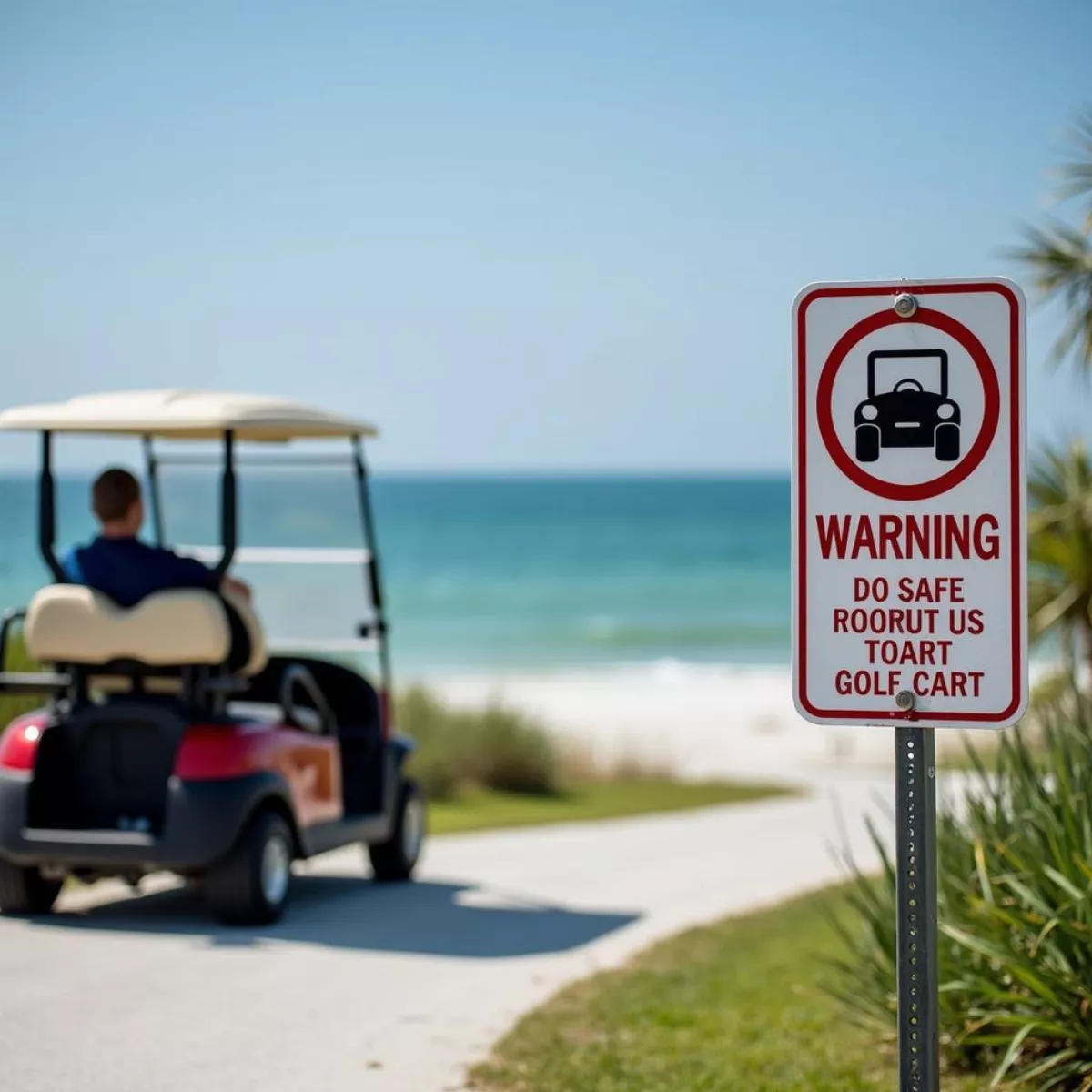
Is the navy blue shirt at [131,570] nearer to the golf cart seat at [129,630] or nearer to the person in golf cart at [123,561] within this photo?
the person in golf cart at [123,561]

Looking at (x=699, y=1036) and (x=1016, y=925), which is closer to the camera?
(x=1016, y=925)

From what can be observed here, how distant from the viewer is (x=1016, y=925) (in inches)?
206

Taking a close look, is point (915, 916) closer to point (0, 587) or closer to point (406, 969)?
point (406, 969)

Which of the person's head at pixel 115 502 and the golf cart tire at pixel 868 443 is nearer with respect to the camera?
the golf cart tire at pixel 868 443

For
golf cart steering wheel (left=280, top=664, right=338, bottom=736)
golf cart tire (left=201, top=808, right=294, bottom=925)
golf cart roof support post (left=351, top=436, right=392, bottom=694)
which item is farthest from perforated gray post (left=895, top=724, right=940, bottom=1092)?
golf cart roof support post (left=351, top=436, right=392, bottom=694)

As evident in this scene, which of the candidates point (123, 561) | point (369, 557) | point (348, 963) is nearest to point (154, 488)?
point (369, 557)

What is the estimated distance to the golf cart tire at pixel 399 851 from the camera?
9.72 meters

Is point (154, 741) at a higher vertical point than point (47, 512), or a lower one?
lower

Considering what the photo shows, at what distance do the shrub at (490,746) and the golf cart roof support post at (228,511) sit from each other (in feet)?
24.3

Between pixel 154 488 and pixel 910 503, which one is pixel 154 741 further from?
pixel 910 503

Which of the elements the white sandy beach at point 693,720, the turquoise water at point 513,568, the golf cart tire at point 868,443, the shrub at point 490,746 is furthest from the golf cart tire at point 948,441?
the shrub at point 490,746

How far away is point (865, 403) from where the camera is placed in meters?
3.45

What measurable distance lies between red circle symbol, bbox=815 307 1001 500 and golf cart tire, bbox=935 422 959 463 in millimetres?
21

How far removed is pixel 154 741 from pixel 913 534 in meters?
5.24
